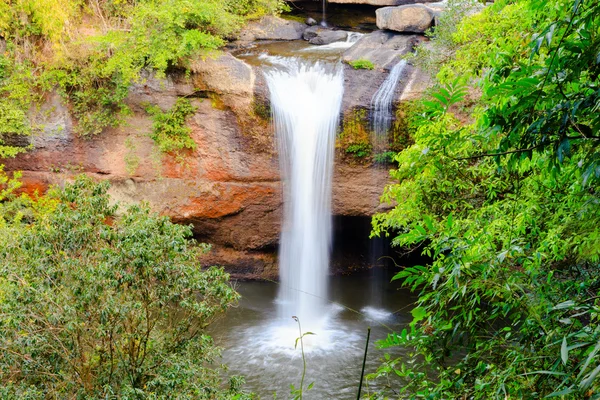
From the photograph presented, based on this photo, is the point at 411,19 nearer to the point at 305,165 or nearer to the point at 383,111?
the point at 383,111

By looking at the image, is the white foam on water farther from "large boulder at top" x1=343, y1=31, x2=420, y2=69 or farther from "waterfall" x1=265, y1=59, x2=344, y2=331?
"large boulder at top" x1=343, y1=31, x2=420, y2=69

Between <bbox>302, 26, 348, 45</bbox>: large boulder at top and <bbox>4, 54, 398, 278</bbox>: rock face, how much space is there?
4.10 meters

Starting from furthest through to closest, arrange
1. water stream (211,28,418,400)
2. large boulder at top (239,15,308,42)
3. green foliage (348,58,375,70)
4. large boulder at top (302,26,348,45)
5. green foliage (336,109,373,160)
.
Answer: large boulder at top (302,26,348,45), large boulder at top (239,15,308,42), green foliage (348,58,375,70), green foliage (336,109,373,160), water stream (211,28,418,400)

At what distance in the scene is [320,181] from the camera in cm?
1111

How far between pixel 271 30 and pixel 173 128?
5621mm

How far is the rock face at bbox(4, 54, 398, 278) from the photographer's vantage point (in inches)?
419

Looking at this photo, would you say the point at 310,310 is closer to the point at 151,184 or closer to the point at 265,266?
the point at 265,266

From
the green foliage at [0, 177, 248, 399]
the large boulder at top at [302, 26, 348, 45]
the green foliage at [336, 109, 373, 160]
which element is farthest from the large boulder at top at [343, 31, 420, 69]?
the green foliage at [0, 177, 248, 399]

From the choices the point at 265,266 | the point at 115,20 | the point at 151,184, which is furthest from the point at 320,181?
the point at 115,20

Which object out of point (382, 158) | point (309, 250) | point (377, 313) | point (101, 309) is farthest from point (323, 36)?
point (101, 309)

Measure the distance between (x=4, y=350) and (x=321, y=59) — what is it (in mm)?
9575

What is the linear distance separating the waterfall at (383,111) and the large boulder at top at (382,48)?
2.30ft

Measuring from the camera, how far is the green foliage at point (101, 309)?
435cm

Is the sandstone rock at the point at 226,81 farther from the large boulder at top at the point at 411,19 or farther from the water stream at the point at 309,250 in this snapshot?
the large boulder at top at the point at 411,19
